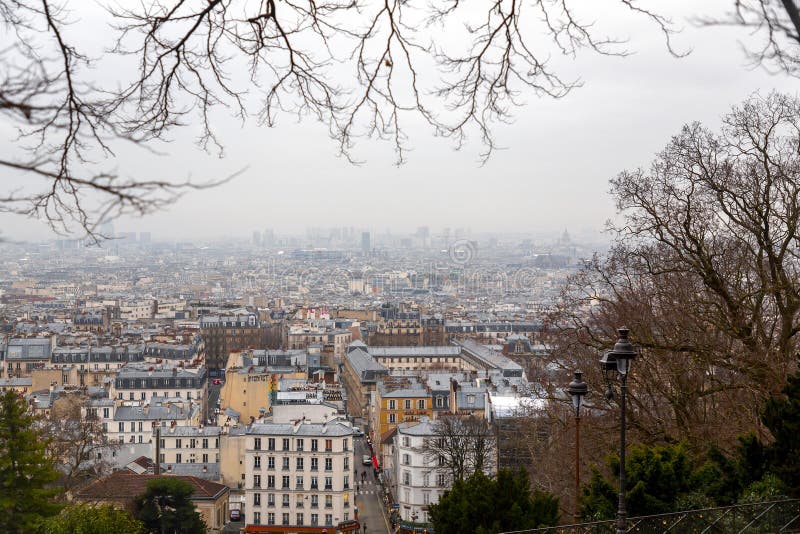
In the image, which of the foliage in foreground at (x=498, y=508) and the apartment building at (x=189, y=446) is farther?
the apartment building at (x=189, y=446)

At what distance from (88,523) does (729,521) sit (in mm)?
12767

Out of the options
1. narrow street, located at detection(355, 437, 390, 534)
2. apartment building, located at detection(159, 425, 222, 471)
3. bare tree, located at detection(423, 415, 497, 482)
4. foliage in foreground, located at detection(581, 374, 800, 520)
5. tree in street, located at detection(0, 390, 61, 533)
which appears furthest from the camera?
apartment building, located at detection(159, 425, 222, 471)

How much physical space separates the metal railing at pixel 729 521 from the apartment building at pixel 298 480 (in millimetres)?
22895

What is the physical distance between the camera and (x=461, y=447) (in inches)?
1045

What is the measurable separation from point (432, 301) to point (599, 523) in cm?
12537

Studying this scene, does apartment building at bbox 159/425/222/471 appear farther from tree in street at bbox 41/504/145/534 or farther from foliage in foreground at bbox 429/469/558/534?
foliage in foreground at bbox 429/469/558/534

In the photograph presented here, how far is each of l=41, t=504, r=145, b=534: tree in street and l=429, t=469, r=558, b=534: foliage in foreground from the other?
31.6 ft

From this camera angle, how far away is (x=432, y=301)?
434ft

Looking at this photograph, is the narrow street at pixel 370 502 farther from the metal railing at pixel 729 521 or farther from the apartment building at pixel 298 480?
the metal railing at pixel 729 521

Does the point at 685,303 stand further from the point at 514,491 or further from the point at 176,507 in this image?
the point at 176,507

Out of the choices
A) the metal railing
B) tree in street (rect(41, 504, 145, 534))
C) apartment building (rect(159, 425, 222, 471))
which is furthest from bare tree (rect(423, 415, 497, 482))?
the metal railing

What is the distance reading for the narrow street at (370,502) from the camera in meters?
29.8

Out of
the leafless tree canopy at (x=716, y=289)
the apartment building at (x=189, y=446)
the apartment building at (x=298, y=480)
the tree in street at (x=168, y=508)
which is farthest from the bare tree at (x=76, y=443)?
the leafless tree canopy at (x=716, y=289)

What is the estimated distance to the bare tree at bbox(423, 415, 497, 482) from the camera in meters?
26.1
